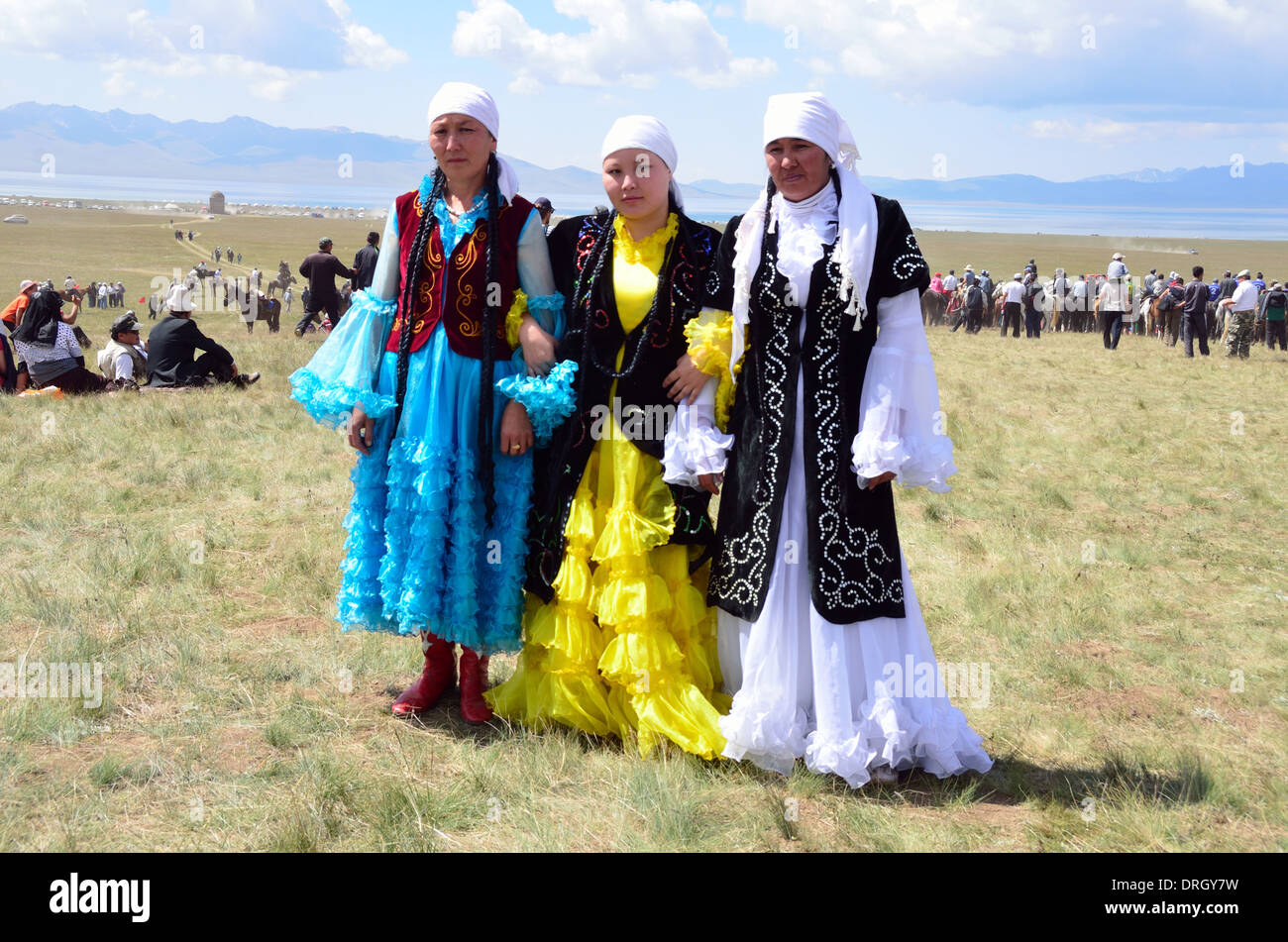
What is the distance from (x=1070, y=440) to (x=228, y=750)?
9653mm

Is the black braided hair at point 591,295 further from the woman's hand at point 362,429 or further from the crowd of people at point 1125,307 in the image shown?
the crowd of people at point 1125,307

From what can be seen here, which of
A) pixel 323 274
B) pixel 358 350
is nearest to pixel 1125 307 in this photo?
pixel 323 274

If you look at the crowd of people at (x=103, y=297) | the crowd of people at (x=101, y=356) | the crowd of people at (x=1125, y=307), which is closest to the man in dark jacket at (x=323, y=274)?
the crowd of people at (x=101, y=356)

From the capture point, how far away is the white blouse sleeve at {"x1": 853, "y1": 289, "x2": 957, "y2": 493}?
3535mm

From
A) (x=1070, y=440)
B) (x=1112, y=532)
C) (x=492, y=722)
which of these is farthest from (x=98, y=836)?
(x=1070, y=440)

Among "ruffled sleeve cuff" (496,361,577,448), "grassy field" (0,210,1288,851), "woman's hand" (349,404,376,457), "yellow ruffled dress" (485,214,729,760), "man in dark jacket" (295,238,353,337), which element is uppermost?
"man in dark jacket" (295,238,353,337)

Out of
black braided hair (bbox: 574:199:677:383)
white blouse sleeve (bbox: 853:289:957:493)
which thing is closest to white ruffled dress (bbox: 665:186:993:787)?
white blouse sleeve (bbox: 853:289:957:493)

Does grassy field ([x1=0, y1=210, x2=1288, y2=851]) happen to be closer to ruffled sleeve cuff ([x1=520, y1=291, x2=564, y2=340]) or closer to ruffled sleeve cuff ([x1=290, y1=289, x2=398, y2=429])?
ruffled sleeve cuff ([x1=290, y1=289, x2=398, y2=429])

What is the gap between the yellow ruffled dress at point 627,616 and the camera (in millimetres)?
3848

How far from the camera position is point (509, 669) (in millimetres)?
4883

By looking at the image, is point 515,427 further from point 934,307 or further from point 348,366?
point 934,307

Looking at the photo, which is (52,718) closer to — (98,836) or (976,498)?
(98,836)

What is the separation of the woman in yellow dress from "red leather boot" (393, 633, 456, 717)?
50 centimetres

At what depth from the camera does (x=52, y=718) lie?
13.5 ft
